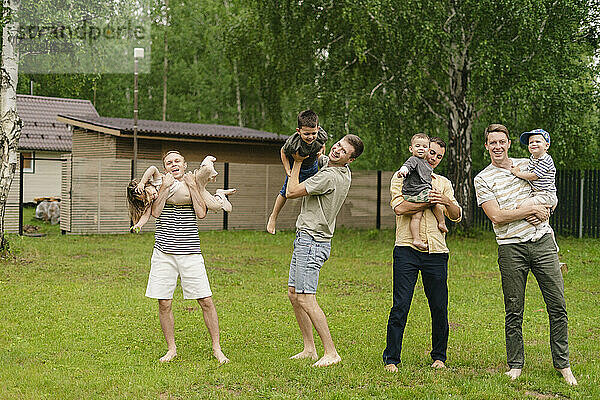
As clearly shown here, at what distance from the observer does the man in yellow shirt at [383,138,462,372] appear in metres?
5.68

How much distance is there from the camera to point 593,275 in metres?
12.2

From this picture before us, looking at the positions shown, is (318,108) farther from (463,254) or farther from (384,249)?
(463,254)

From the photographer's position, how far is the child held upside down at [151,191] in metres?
5.81

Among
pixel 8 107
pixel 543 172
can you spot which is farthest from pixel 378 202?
pixel 543 172

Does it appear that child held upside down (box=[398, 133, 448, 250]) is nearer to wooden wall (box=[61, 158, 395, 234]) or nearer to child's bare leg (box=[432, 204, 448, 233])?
child's bare leg (box=[432, 204, 448, 233])

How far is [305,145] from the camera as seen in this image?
5.71 meters

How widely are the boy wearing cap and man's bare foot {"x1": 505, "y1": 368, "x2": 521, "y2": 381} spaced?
3.52 ft

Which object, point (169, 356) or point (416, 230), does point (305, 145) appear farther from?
point (169, 356)

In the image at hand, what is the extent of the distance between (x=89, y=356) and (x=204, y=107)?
3571 centimetres

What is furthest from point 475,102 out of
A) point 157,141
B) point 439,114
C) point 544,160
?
point 544,160

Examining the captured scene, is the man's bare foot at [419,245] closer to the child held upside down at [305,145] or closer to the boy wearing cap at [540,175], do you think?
the boy wearing cap at [540,175]

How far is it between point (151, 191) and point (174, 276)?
762 mm

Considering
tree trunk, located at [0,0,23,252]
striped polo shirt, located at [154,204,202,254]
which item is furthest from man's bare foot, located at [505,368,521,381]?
tree trunk, located at [0,0,23,252]

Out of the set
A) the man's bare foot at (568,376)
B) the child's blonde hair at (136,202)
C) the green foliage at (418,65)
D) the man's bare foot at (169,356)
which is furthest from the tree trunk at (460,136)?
the child's blonde hair at (136,202)
